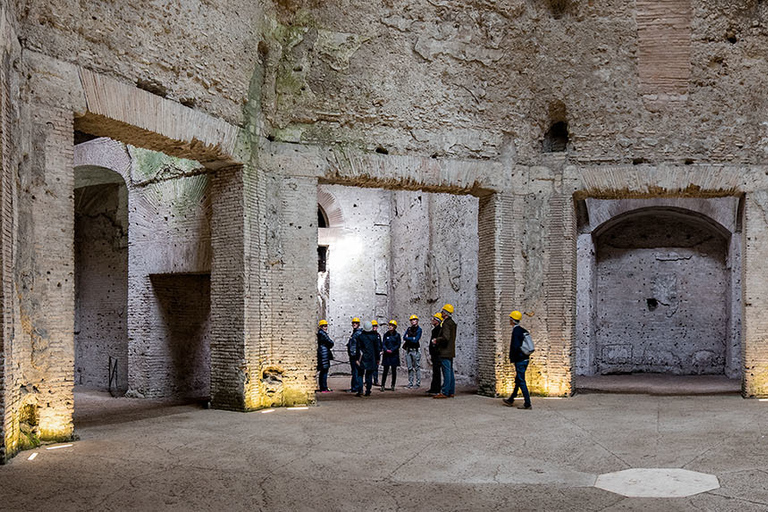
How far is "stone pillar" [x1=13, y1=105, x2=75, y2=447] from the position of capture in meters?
6.54

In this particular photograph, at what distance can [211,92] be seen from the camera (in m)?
8.78

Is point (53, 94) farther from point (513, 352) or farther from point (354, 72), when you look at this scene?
point (513, 352)

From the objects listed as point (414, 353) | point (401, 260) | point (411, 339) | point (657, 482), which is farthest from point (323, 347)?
point (657, 482)

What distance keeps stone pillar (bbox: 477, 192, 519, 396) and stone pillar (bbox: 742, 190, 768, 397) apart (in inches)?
134

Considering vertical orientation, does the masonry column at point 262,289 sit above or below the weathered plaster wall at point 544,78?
below

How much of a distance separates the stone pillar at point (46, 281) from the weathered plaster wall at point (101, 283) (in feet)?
21.0

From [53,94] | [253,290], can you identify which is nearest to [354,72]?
[253,290]

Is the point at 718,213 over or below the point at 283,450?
over

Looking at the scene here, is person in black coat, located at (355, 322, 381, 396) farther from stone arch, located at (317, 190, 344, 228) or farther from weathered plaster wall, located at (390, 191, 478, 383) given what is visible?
stone arch, located at (317, 190, 344, 228)

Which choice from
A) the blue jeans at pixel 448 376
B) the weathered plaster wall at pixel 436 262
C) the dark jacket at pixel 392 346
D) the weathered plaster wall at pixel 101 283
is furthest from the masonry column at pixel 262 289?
the weathered plaster wall at pixel 101 283

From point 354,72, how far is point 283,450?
5.64m

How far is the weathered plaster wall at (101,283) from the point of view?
13.3 meters

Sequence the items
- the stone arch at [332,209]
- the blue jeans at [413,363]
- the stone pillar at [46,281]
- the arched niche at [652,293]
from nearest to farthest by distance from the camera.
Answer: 1. the stone pillar at [46,281]
2. the blue jeans at [413,363]
3. the arched niche at [652,293]
4. the stone arch at [332,209]

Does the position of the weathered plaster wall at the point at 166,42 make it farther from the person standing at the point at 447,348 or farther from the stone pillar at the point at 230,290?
the person standing at the point at 447,348
